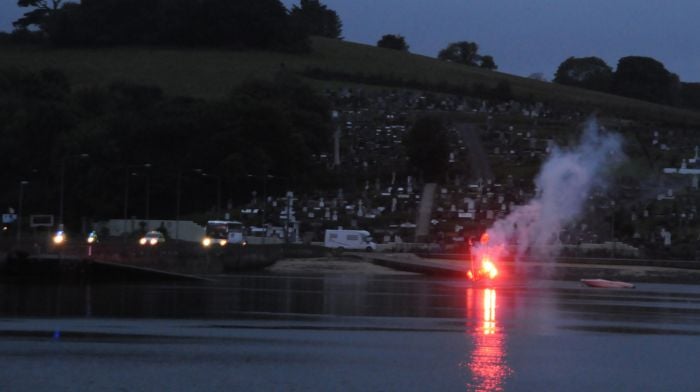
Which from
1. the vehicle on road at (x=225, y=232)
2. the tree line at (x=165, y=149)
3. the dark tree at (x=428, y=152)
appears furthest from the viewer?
the dark tree at (x=428, y=152)

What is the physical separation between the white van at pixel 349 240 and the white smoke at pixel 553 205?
10381 millimetres

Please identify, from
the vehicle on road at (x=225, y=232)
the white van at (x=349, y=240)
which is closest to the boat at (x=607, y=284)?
the white van at (x=349, y=240)

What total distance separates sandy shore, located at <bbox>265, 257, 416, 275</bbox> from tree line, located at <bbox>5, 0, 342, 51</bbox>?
338 feet

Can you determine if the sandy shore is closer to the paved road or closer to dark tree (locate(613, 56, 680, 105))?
the paved road

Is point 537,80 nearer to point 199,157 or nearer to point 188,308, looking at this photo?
point 199,157

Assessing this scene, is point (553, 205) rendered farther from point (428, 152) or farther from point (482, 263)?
point (428, 152)

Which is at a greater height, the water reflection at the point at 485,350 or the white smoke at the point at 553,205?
the white smoke at the point at 553,205

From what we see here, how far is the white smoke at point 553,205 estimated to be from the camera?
6706 centimetres

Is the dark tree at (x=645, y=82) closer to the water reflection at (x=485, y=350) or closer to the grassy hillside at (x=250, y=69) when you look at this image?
the grassy hillside at (x=250, y=69)

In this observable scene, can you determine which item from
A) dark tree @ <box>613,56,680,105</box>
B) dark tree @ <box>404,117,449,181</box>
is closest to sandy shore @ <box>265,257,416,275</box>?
dark tree @ <box>404,117,449,181</box>

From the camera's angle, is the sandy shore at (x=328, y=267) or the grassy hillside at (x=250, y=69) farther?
the grassy hillside at (x=250, y=69)

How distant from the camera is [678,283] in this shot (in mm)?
65125

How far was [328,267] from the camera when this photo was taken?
6594 cm

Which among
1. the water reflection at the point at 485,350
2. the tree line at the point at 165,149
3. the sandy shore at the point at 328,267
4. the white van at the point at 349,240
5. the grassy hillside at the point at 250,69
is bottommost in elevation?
the water reflection at the point at 485,350
